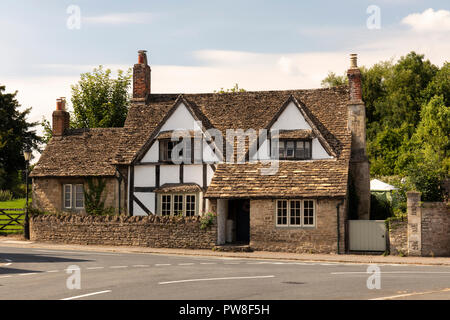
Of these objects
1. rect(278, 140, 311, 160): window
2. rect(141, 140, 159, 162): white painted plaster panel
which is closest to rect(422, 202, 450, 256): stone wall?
rect(278, 140, 311, 160): window

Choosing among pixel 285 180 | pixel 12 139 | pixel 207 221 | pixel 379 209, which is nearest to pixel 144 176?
pixel 207 221

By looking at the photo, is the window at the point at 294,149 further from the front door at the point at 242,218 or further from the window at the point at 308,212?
the window at the point at 308,212

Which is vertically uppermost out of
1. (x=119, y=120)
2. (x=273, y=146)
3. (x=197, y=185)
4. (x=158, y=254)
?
(x=119, y=120)

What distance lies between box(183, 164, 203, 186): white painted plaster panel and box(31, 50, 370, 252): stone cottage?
0.05 metres

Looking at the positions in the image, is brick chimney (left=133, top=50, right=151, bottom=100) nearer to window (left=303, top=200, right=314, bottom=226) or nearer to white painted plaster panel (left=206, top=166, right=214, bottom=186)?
white painted plaster panel (left=206, top=166, right=214, bottom=186)

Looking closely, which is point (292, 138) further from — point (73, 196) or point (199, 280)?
point (199, 280)

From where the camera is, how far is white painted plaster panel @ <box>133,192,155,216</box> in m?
34.1

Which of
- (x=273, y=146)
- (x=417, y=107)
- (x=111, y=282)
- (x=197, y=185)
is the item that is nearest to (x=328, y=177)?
(x=273, y=146)

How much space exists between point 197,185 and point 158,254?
6.60 meters

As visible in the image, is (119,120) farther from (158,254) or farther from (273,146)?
(158,254)

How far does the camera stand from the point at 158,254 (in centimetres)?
2769

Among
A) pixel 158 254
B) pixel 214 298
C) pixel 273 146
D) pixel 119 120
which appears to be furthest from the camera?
pixel 119 120

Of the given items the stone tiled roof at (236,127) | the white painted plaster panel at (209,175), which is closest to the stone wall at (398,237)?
the stone tiled roof at (236,127)
